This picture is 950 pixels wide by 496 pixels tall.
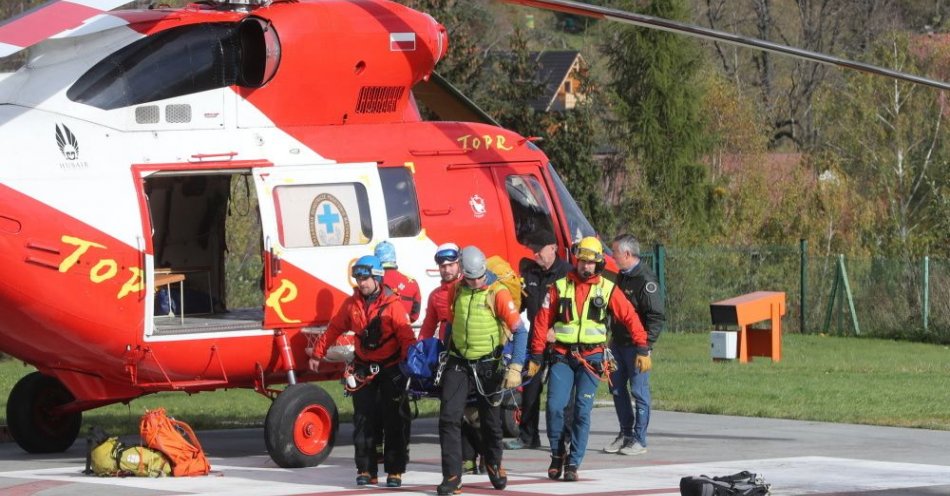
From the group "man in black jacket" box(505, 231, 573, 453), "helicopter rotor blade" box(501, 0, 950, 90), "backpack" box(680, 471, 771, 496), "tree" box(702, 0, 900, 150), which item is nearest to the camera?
"backpack" box(680, 471, 771, 496)

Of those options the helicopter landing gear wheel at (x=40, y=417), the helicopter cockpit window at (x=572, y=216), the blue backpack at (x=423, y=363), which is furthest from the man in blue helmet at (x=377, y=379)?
the helicopter landing gear wheel at (x=40, y=417)

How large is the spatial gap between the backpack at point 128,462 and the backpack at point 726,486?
4.41 m

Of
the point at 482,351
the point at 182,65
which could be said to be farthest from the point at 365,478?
the point at 182,65

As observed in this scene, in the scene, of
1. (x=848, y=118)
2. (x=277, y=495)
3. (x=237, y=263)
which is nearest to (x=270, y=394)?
(x=277, y=495)

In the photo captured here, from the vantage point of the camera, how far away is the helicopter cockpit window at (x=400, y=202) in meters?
13.8

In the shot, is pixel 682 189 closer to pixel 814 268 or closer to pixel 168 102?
pixel 814 268

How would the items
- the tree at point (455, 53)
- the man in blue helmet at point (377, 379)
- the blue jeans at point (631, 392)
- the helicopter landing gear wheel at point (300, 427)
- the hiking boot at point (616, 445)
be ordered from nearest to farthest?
1. the man in blue helmet at point (377, 379)
2. the helicopter landing gear wheel at point (300, 427)
3. the blue jeans at point (631, 392)
4. the hiking boot at point (616, 445)
5. the tree at point (455, 53)

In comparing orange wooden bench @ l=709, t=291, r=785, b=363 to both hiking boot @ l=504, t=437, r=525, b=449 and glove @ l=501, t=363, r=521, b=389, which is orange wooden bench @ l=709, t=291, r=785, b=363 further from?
glove @ l=501, t=363, r=521, b=389

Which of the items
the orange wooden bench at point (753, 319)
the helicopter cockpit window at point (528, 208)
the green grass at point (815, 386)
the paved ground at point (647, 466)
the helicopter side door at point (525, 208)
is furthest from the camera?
the orange wooden bench at point (753, 319)

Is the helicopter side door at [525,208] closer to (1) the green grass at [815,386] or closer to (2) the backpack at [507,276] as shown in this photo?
(2) the backpack at [507,276]

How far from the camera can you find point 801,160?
162ft

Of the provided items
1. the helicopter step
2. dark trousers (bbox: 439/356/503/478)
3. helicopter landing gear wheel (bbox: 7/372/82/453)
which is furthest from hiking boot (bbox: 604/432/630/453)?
helicopter landing gear wheel (bbox: 7/372/82/453)

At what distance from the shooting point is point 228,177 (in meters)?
15.0

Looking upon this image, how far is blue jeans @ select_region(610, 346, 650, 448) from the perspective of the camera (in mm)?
13594
